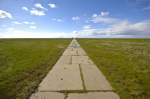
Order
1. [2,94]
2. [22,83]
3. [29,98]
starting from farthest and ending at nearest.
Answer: [22,83], [2,94], [29,98]

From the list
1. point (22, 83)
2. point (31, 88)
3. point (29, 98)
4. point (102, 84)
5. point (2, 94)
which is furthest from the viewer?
point (22, 83)

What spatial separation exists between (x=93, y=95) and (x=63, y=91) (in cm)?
92

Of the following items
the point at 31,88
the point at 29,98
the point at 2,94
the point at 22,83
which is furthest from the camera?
the point at 22,83

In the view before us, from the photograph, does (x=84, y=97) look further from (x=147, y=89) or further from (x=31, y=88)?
(x=147, y=89)

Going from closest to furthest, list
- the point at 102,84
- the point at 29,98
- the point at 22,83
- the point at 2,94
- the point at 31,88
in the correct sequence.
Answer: the point at 29,98 → the point at 2,94 → the point at 31,88 → the point at 102,84 → the point at 22,83

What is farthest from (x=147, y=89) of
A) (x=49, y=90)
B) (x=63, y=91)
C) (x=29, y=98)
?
(x=29, y=98)

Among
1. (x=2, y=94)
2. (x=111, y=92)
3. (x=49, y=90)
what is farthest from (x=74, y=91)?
(x=2, y=94)

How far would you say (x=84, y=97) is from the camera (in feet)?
14.3

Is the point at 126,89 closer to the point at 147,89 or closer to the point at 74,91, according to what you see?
the point at 147,89

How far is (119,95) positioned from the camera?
459 centimetres

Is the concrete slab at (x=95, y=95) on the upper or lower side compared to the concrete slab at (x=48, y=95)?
lower

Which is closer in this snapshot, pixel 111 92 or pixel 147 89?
pixel 111 92

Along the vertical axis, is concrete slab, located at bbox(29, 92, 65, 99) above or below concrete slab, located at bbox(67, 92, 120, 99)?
above

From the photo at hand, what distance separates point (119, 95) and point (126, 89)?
2.53ft
